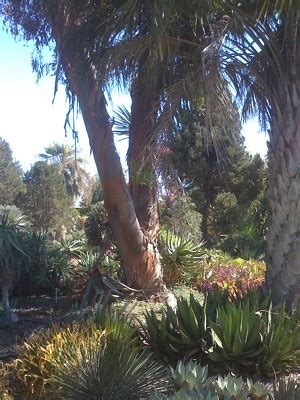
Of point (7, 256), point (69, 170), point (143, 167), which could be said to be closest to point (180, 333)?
point (143, 167)

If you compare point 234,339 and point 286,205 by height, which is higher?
point 286,205

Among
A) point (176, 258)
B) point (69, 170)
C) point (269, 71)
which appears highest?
point (69, 170)

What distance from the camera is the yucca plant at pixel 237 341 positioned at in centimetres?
586

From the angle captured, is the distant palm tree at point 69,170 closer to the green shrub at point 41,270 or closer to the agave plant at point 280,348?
the green shrub at point 41,270

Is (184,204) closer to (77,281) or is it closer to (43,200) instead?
(77,281)

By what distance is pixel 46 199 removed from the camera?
32844 millimetres

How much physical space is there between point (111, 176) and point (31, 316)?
3.13 m

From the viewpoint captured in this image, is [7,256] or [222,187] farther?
[222,187]

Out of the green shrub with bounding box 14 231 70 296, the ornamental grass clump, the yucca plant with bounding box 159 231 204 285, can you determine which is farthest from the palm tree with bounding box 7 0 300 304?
the green shrub with bounding box 14 231 70 296

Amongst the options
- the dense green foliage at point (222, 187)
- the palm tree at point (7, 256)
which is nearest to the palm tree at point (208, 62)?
the palm tree at point (7, 256)

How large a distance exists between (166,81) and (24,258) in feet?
15.1

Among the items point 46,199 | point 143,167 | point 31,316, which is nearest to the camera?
point 143,167

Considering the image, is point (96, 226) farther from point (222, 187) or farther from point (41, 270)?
point (222, 187)

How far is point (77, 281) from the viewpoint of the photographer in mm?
14672
